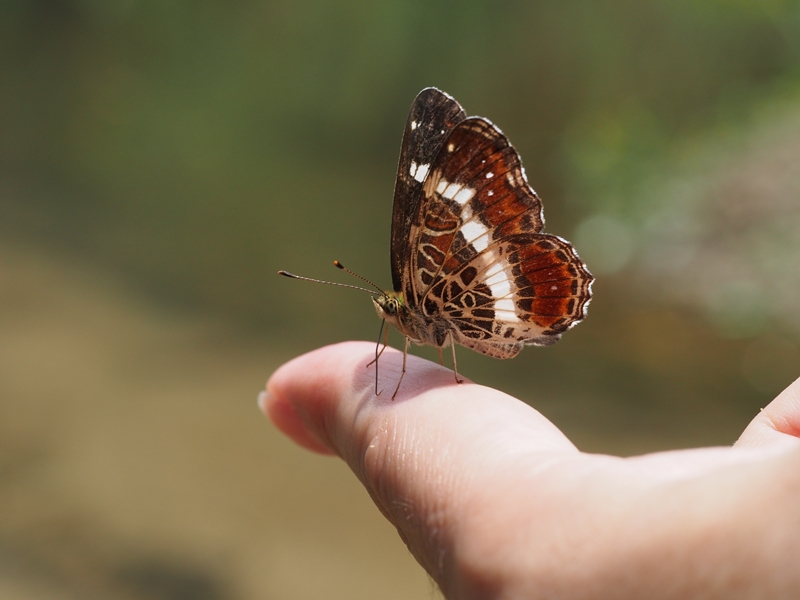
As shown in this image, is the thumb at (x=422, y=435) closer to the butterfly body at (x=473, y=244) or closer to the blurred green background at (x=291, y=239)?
the butterfly body at (x=473, y=244)

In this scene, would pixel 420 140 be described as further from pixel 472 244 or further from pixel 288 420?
pixel 288 420

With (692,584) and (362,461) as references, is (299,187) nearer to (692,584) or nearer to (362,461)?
(362,461)

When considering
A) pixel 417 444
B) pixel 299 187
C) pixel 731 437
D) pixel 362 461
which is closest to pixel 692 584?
pixel 417 444

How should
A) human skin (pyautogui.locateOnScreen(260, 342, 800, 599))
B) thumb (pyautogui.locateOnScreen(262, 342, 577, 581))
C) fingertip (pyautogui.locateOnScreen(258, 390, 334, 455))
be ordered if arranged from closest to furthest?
human skin (pyautogui.locateOnScreen(260, 342, 800, 599)), thumb (pyautogui.locateOnScreen(262, 342, 577, 581)), fingertip (pyautogui.locateOnScreen(258, 390, 334, 455))

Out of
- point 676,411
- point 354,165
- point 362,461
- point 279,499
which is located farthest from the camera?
point 354,165

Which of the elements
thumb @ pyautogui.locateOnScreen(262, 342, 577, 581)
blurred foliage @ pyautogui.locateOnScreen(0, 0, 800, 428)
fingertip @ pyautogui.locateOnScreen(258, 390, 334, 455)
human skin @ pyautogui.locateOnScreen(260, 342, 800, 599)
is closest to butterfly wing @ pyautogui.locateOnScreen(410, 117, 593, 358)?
thumb @ pyautogui.locateOnScreen(262, 342, 577, 581)

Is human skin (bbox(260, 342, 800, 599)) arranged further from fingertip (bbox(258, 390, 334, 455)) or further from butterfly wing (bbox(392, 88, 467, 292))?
fingertip (bbox(258, 390, 334, 455))

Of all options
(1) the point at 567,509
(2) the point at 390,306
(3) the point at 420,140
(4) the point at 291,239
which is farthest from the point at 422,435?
(4) the point at 291,239

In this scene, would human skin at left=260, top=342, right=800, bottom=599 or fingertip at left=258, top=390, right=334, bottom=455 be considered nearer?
human skin at left=260, top=342, right=800, bottom=599
